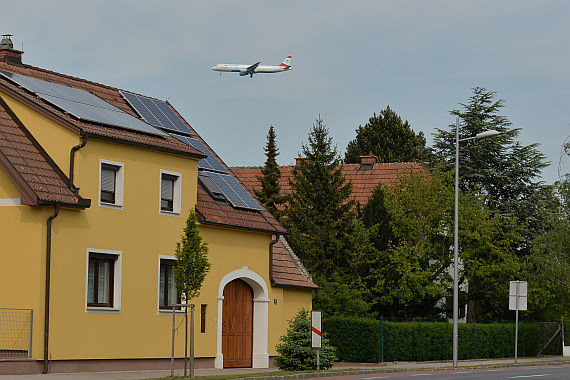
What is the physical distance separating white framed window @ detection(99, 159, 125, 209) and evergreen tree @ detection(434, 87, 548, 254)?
27122 mm

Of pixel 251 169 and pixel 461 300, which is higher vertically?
pixel 251 169

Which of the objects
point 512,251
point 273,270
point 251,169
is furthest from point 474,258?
point 251,169

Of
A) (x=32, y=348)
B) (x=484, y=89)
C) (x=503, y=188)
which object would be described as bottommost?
(x=32, y=348)

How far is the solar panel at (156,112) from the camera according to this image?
32219mm

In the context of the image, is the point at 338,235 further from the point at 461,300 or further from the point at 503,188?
the point at 503,188

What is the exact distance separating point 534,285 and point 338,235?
10249mm

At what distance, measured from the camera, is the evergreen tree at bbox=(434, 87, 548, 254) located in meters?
51.2

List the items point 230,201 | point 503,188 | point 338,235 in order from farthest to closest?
point 503,188
point 338,235
point 230,201

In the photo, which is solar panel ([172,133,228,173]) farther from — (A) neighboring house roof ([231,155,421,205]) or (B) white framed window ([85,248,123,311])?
(A) neighboring house roof ([231,155,421,205])

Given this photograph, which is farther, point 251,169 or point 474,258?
point 251,169

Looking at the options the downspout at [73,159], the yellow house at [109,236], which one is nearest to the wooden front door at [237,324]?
the yellow house at [109,236]

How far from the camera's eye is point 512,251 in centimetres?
4722

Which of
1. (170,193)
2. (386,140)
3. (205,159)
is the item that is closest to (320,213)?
(205,159)

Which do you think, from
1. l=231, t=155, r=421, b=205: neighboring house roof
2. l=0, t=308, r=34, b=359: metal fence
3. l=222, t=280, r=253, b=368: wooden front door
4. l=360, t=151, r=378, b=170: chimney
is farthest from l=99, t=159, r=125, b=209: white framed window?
l=360, t=151, r=378, b=170: chimney
